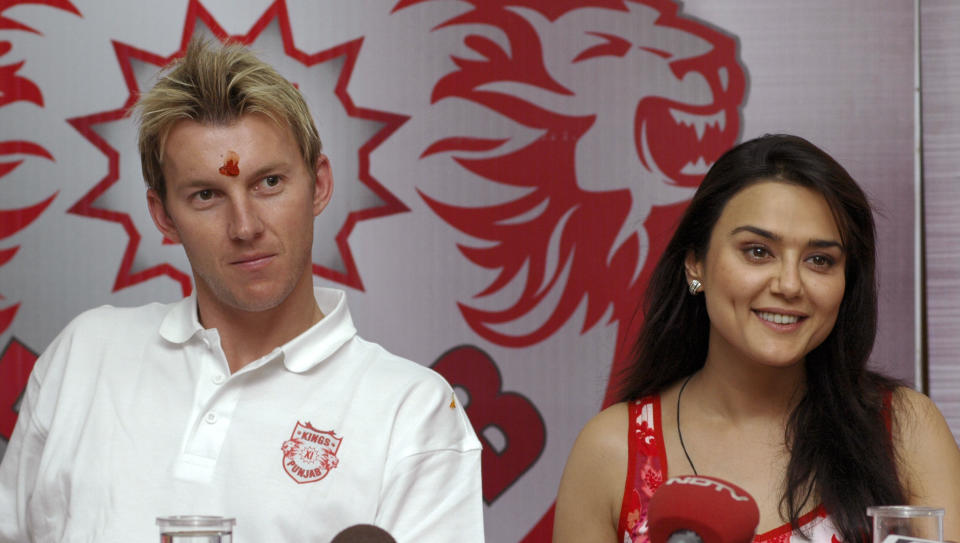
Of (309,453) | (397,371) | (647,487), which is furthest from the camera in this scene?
(647,487)

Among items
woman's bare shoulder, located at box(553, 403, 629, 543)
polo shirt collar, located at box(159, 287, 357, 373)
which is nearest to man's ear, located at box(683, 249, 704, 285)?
woman's bare shoulder, located at box(553, 403, 629, 543)

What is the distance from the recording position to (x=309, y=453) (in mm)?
1654

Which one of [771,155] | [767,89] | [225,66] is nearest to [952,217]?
[767,89]

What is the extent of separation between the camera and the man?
1626 millimetres

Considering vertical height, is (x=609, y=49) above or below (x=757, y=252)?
above

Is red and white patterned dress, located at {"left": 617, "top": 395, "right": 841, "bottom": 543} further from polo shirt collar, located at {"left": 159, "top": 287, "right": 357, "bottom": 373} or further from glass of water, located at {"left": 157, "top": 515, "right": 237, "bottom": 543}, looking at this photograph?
glass of water, located at {"left": 157, "top": 515, "right": 237, "bottom": 543}

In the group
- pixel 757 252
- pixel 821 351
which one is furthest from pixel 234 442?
pixel 821 351

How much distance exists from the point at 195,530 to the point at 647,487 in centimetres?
108

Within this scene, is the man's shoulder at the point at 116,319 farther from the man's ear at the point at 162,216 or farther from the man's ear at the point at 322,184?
the man's ear at the point at 322,184

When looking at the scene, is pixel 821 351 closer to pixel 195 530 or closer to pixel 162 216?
pixel 162 216

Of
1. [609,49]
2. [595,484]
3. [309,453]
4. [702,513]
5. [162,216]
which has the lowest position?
[595,484]

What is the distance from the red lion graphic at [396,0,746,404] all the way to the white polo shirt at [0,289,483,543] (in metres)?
0.68

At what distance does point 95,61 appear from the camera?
7.92ft

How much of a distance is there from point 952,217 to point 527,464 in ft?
3.35
